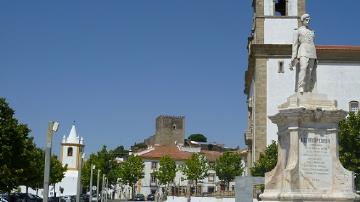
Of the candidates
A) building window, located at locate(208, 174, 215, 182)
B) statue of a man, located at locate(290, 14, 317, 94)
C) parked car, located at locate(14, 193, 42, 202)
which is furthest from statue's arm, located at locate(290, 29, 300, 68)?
building window, located at locate(208, 174, 215, 182)

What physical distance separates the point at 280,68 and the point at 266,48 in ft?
7.53

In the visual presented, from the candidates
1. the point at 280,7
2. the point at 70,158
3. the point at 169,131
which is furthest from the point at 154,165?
the point at 280,7

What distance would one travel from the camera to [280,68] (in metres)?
55.9

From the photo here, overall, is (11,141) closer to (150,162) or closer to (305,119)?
(305,119)

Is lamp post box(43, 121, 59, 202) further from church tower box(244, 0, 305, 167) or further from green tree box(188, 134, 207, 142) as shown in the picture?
green tree box(188, 134, 207, 142)

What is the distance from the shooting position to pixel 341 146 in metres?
39.3

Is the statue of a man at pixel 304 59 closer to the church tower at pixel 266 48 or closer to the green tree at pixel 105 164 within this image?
the church tower at pixel 266 48

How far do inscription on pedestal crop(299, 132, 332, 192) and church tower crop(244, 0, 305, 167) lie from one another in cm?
3840

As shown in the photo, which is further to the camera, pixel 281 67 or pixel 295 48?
pixel 281 67

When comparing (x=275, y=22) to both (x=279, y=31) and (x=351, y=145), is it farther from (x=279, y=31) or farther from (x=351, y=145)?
(x=351, y=145)

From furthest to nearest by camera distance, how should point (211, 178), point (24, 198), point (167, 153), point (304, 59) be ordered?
point (167, 153) → point (211, 178) → point (24, 198) → point (304, 59)

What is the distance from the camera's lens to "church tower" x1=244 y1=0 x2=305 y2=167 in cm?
5478

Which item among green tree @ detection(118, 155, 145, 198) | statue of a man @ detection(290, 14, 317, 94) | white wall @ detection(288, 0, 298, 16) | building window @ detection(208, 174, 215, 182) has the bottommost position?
building window @ detection(208, 174, 215, 182)

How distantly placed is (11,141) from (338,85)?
3309cm
